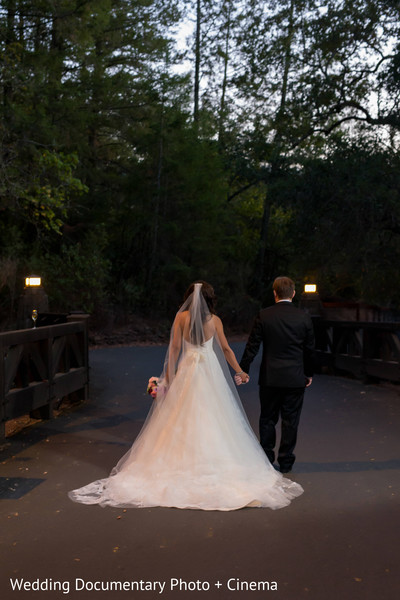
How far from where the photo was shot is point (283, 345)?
6.86 meters

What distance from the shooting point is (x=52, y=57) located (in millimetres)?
23125

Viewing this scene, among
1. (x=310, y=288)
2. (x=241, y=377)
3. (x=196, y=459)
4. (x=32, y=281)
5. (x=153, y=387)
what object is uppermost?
(x=32, y=281)

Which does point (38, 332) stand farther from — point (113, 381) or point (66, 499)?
point (113, 381)

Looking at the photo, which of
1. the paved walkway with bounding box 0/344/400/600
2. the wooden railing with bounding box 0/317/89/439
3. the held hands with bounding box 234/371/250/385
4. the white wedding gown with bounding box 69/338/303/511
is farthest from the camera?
Result: the wooden railing with bounding box 0/317/89/439

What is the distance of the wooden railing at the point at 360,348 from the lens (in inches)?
524

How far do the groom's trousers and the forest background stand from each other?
8.56 m

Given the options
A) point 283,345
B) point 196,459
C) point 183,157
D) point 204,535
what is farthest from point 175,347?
point 183,157

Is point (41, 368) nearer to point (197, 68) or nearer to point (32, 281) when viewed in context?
point (32, 281)

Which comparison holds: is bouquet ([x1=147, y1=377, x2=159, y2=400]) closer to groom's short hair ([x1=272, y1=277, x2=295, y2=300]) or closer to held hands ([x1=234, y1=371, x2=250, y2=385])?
held hands ([x1=234, y1=371, x2=250, y2=385])

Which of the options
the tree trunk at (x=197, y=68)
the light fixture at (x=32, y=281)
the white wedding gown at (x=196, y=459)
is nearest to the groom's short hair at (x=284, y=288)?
the white wedding gown at (x=196, y=459)

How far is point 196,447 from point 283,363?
1243 millimetres

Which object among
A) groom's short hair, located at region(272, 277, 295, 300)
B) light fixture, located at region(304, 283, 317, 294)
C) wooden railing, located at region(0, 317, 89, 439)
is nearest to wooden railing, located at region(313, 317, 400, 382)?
light fixture, located at region(304, 283, 317, 294)

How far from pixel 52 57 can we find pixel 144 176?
8.23 m

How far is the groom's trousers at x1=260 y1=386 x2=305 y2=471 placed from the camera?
6.89 meters
